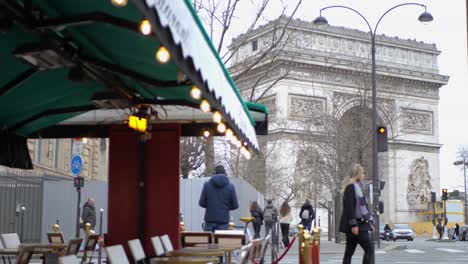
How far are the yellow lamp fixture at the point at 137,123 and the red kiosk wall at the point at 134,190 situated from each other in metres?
0.98

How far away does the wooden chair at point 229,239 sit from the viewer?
38.5ft

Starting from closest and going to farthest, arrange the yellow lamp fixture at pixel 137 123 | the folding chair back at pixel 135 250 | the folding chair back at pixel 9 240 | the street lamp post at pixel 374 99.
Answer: the folding chair back at pixel 135 250 < the yellow lamp fixture at pixel 137 123 < the folding chair back at pixel 9 240 < the street lamp post at pixel 374 99

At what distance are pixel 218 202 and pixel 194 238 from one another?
66.6 inches

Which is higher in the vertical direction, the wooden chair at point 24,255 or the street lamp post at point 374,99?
the street lamp post at point 374,99

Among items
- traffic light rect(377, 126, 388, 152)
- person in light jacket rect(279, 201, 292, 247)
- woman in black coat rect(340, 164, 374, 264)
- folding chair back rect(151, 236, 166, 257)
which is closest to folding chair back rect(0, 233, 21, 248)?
folding chair back rect(151, 236, 166, 257)

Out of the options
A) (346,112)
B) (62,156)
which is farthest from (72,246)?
(346,112)

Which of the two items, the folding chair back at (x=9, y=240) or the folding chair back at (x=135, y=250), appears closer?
the folding chair back at (x=135, y=250)

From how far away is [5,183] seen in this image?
24188 millimetres

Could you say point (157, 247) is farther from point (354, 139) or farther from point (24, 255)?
point (354, 139)

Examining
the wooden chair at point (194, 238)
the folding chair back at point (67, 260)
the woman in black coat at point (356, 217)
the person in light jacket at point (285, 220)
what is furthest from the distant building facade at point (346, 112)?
the folding chair back at point (67, 260)

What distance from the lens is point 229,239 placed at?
11.9 m

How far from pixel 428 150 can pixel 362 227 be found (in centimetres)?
4832

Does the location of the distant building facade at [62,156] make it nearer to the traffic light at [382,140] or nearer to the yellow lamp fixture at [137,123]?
the traffic light at [382,140]

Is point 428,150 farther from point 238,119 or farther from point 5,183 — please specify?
point 238,119
